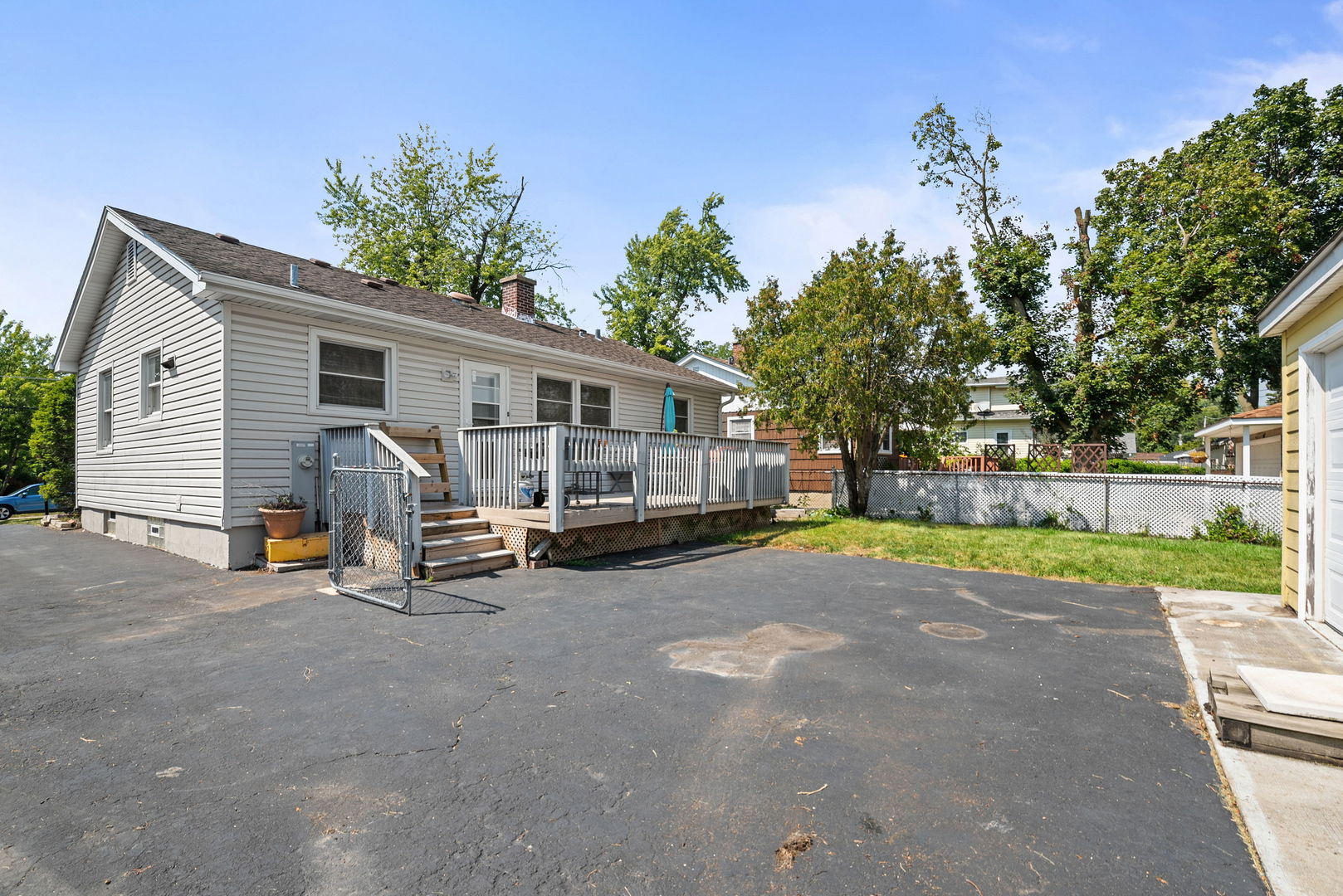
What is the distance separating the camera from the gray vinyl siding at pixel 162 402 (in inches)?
331

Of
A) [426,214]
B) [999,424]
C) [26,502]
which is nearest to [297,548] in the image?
[26,502]

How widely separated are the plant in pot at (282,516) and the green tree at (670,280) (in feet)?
80.3

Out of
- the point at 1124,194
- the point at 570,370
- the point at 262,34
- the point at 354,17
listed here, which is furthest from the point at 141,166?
the point at 1124,194

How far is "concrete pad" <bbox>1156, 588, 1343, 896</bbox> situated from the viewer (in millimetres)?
2182

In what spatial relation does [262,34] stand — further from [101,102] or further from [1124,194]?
[1124,194]

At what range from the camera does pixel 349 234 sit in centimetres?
2772

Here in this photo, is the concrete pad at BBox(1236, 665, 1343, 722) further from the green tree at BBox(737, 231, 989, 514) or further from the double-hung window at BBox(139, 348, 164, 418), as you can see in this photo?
the double-hung window at BBox(139, 348, 164, 418)

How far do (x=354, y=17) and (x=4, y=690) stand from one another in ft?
36.3

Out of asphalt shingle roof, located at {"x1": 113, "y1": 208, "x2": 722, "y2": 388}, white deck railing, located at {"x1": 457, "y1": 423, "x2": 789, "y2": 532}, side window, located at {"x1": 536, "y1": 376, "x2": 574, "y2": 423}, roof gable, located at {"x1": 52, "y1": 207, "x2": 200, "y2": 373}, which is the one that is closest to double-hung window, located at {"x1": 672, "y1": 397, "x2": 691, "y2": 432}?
asphalt shingle roof, located at {"x1": 113, "y1": 208, "x2": 722, "y2": 388}

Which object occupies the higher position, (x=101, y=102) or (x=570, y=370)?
(x=101, y=102)

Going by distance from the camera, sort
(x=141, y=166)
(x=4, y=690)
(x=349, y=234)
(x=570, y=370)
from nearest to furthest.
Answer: (x=4, y=690), (x=141, y=166), (x=570, y=370), (x=349, y=234)

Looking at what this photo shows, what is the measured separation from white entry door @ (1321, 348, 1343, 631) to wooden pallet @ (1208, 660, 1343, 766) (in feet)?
8.71

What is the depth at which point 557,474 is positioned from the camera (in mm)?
7762

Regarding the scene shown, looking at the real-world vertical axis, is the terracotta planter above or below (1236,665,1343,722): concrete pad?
above
